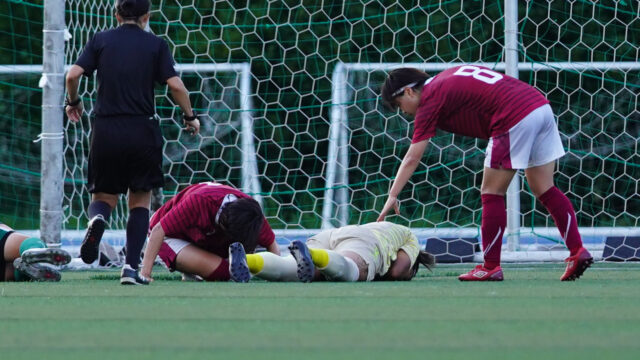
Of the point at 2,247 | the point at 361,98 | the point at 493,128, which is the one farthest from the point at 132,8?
the point at 361,98

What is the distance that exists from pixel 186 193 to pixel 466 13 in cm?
321

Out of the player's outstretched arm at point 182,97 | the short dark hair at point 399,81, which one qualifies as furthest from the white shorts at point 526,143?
the player's outstretched arm at point 182,97

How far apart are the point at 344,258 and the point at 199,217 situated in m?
0.70

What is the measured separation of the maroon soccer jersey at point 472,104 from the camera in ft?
18.1

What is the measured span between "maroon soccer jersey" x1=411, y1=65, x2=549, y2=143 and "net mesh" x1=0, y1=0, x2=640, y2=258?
2.39 meters

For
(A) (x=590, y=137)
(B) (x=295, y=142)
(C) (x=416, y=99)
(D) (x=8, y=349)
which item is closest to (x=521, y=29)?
(A) (x=590, y=137)

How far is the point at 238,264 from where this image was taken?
519cm

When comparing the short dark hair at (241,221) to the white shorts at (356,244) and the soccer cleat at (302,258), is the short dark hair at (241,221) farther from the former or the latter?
the white shorts at (356,244)

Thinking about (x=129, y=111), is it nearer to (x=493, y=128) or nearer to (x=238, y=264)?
(x=238, y=264)

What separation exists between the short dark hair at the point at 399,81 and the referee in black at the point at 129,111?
3.10 ft

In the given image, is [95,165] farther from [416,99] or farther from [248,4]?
[248,4]

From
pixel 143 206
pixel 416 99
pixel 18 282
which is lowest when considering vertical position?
pixel 18 282

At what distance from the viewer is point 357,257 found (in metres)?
5.56

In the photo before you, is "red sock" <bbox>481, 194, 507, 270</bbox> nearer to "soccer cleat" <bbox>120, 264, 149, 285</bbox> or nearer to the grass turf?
the grass turf
